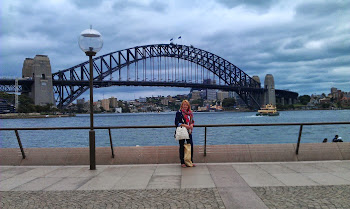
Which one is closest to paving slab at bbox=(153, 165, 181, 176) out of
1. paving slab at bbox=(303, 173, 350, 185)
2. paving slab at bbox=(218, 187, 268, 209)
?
paving slab at bbox=(218, 187, 268, 209)

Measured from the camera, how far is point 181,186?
5668 millimetres

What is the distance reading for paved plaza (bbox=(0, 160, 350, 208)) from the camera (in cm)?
473

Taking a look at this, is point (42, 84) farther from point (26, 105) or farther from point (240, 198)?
point (240, 198)

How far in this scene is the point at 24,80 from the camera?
3135 inches

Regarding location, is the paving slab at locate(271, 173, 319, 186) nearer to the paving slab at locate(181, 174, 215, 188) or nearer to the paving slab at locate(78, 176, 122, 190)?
the paving slab at locate(181, 174, 215, 188)

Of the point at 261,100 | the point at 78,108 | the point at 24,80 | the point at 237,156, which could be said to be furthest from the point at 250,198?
the point at 78,108

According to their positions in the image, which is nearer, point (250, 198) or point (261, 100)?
point (250, 198)

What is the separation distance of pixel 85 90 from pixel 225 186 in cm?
6959

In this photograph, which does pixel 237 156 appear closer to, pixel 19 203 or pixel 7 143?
pixel 19 203

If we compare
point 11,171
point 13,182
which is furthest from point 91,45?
point 11,171

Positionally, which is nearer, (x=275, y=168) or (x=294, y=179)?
(x=294, y=179)

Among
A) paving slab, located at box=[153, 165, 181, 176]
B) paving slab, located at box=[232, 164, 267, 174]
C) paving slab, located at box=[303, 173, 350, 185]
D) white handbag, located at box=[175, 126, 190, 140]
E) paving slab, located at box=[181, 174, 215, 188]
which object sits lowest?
paving slab, located at box=[153, 165, 181, 176]

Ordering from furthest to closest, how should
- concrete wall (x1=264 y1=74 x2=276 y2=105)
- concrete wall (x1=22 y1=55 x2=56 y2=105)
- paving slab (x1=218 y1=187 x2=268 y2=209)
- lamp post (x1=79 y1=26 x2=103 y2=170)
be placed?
concrete wall (x1=264 y1=74 x2=276 y2=105) < concrete wall (x1=22 y1=55 x2=56 y2=105) < lamp post (x1=79 y1=26 x2=103 y2=170) < paving slab (x1=218 y1=187 x2=268 y2=209)

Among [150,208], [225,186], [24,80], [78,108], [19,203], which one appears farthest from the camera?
[78,108]
